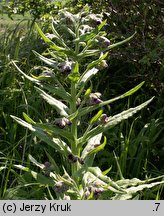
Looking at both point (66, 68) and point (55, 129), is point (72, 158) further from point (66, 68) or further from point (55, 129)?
point (66, 68)

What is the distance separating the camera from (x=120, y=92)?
415cm

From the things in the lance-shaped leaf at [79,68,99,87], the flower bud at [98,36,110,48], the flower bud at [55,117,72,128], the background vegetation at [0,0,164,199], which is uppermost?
the flower bud at [98,36,110,48]

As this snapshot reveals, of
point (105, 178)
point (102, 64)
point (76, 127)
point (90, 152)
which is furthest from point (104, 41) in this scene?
point (105, 178)

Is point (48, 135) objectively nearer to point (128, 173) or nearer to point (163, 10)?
point (128, 173)

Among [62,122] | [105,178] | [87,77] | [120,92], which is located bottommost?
[120,92]

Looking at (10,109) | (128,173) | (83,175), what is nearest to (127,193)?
(83,175)

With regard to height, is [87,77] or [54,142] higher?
[87,77]

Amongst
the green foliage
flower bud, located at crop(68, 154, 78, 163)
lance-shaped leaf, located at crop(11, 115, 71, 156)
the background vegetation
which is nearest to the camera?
flower bud, located at crop(68, 154, 78, 163)

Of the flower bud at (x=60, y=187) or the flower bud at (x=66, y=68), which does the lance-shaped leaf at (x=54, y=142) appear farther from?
the flower bud at (x=66, y=68)

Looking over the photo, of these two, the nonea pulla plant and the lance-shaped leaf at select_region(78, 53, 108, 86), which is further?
the lance-shaped leaf at select_region(78, 53, 108, 86)

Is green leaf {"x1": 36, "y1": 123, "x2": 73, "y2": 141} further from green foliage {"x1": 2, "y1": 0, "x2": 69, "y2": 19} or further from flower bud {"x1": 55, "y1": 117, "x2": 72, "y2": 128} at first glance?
green foliage {"x1": 2, "y1": 0, "x2": 69, "y2": 19}

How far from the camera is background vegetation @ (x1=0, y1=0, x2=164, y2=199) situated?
3.12m

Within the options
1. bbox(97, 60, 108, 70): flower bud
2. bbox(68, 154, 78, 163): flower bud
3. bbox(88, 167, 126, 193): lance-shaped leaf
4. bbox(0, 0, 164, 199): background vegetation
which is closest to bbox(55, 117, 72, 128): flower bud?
bbox(68, 154, 78, 163): flower bud

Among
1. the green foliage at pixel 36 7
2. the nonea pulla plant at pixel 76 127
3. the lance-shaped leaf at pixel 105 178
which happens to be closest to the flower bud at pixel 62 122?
the nonea pulla plant at pixel 76 127
